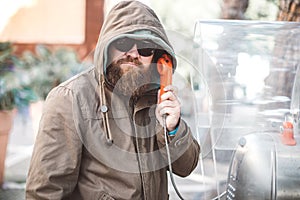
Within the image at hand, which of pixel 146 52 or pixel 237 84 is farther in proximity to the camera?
pixel 237 84

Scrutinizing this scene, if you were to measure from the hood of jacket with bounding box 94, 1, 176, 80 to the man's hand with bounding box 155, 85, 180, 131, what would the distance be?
17cm

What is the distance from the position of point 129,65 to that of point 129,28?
0.40 ft

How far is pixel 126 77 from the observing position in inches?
62.1

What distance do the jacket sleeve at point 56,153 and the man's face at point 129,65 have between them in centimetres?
19

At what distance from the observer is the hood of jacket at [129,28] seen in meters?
1.58

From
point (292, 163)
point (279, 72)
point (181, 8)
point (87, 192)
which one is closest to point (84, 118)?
point (87, 192)

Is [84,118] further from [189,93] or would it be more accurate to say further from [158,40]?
[189,93]

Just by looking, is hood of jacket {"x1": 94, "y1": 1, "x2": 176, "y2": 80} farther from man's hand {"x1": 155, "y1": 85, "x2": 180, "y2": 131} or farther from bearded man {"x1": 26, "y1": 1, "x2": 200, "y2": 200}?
man's hand {"x1": 155, "y1": 85, "x2": 180, "y2": 131}

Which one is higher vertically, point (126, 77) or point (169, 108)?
point (126, 77)

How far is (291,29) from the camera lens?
255 centimetres

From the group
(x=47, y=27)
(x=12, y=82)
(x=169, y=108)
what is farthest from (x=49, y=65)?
(x=169, y=108)

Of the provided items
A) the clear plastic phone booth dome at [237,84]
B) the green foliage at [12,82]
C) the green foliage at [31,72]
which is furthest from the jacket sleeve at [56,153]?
the green foliage at [12,82]

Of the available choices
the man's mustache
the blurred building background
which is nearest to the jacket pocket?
the man's mustache

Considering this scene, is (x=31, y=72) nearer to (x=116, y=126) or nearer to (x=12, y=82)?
(x=12, y=82)
